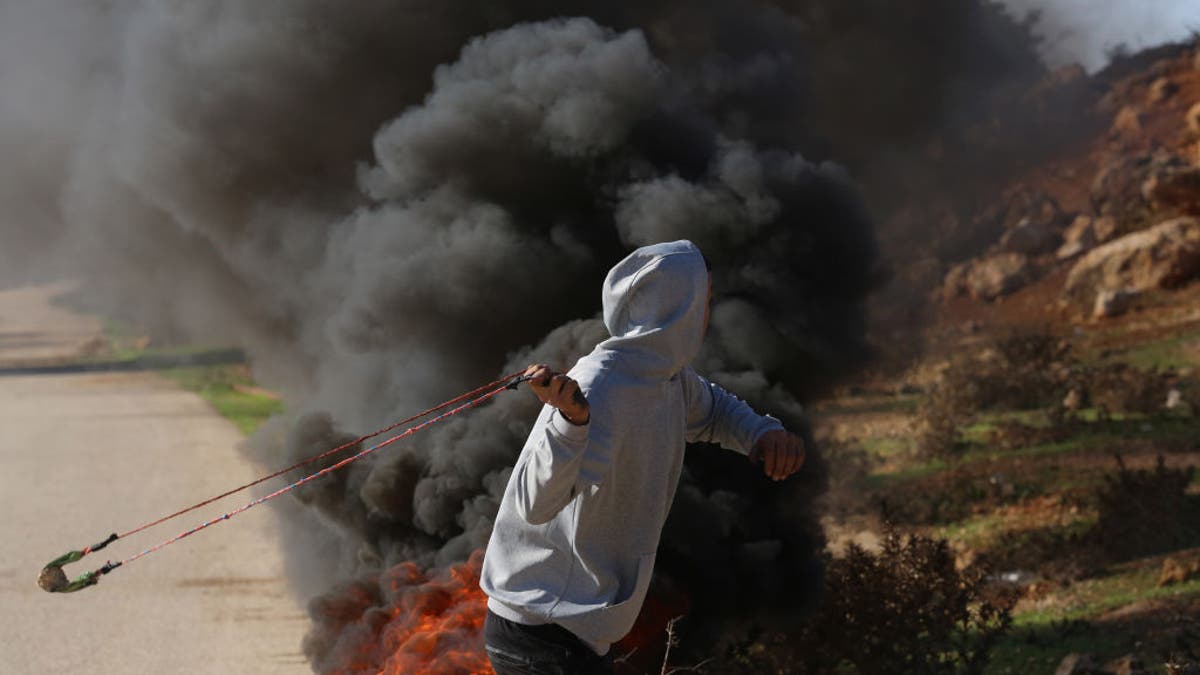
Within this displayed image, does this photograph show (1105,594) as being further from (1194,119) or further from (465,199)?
(1194,119)

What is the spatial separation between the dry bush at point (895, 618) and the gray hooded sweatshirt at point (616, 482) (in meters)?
3.86

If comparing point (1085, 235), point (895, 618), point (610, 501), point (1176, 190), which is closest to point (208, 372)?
point (1085, 235)

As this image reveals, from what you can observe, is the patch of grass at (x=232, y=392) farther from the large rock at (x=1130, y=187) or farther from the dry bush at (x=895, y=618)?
the large rock at (x=1130, y=187)

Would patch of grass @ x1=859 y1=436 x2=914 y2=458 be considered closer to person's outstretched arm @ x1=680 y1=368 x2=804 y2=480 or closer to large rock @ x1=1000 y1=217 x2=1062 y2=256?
person's outstretched arm @ x1=680 y1=368 x2=804 y2=480

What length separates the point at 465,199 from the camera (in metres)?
9.75

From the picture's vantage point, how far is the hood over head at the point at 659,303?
3117mm

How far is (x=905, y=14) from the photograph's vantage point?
46.0 feet

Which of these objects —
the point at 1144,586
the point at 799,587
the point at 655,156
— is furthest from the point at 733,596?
the point at 655,156

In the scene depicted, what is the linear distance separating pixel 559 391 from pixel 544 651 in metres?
0.73

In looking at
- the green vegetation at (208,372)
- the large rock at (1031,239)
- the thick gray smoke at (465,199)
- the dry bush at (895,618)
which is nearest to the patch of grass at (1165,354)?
the thick gray smoke at (465,199)

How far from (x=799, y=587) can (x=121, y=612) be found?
15.8 ft

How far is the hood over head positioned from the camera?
3117mm

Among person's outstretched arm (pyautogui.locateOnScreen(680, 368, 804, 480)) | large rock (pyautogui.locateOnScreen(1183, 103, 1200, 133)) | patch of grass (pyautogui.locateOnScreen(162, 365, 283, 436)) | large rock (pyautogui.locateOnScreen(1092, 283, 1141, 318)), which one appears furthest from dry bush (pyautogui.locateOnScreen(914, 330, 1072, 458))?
person's outstretched arm (pyautogui.locateOnScreen(680, 368, 804, 480))

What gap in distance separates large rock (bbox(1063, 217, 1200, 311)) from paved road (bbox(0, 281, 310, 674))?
498 inches
